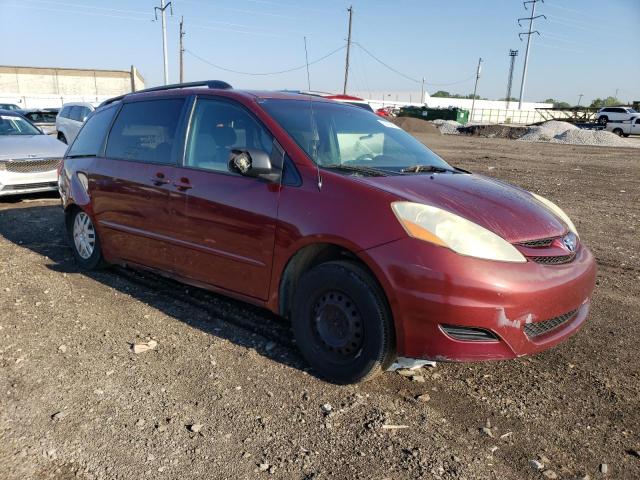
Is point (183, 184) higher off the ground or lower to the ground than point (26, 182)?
higher

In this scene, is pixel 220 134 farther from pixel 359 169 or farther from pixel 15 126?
pixel 15 126

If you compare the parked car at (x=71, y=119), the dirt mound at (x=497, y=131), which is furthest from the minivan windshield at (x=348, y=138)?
the dirt mound at (x=497, y=131)

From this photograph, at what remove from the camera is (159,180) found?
14.0ft

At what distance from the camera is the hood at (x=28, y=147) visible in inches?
348

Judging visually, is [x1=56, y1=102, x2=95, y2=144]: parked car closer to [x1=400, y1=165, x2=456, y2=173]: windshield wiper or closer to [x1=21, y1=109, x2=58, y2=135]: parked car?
[x1=21, y1=109, x2=58, y2=135]: parked car

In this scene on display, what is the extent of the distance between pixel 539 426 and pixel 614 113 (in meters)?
46.4

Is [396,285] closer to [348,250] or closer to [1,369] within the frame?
[348,250]

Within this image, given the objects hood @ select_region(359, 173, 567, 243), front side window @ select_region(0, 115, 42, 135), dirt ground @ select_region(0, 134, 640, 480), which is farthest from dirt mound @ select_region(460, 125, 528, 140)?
hood @ select_region(359, 173, 567, 243)

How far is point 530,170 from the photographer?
602 inches

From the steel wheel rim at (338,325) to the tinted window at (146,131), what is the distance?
1876mm

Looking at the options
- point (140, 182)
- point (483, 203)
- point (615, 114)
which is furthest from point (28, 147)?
point (615, 114)

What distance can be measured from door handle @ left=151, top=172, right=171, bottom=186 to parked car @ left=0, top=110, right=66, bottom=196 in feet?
18.6

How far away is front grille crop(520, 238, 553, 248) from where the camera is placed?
10.1 feet

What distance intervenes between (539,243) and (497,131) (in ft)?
131
